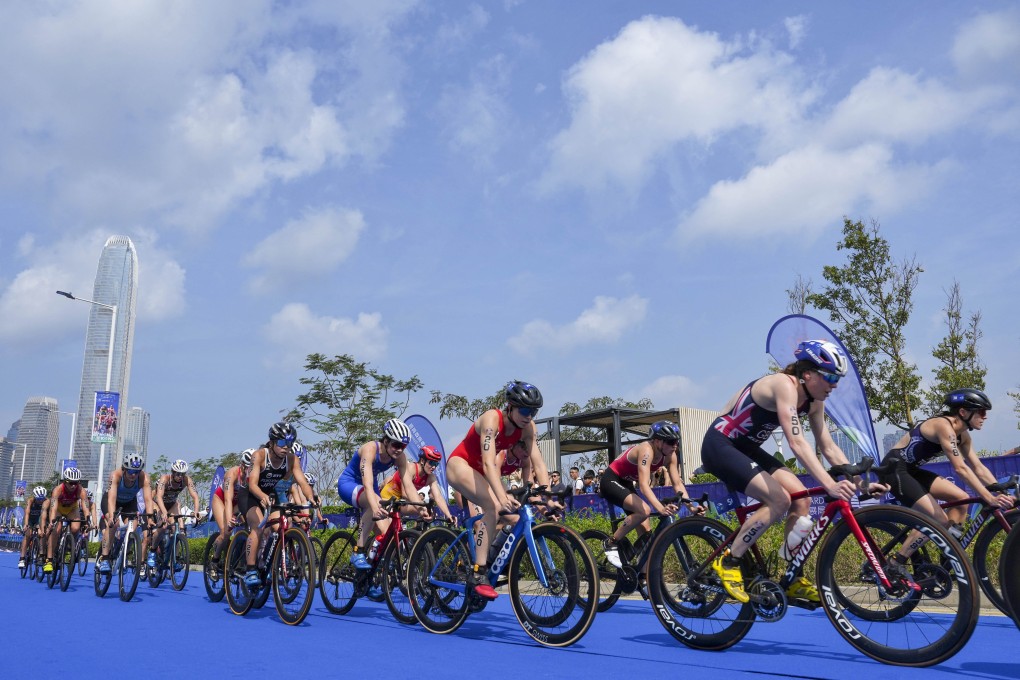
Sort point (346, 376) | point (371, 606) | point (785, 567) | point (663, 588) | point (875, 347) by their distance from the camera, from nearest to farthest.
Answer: point (785, 567) → point (663, 588) → point (371, 606) → point (875, 347) → point (346, 376)

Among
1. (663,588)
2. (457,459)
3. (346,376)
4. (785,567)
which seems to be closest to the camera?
(785,567)

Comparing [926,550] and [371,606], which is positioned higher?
[926,550]

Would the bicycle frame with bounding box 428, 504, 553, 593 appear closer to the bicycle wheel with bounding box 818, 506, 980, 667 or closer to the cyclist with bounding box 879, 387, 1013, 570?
the bicycle wheel with bounding box 818, 506, 980, 667

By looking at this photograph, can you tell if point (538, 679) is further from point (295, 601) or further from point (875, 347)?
point (875, 347)

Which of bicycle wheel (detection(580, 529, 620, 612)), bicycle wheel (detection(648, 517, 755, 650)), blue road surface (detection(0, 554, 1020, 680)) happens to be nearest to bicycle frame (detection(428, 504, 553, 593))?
blue road surface (detection(0, 554, 1020, 680))

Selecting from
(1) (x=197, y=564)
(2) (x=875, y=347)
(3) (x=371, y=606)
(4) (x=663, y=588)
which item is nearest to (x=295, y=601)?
(3) (x=371, y=606)

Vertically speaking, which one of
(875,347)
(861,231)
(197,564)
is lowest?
(197,564)

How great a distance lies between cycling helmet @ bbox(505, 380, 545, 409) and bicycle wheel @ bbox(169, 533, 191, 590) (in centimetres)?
761

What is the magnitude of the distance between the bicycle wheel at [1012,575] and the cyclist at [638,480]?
3566mm

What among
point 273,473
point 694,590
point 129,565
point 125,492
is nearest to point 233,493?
point 273,473

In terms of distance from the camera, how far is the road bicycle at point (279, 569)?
25.6 ft

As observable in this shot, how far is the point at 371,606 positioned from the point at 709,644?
4.59 m

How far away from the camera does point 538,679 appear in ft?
16.2

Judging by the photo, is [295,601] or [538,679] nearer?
[538,679]
